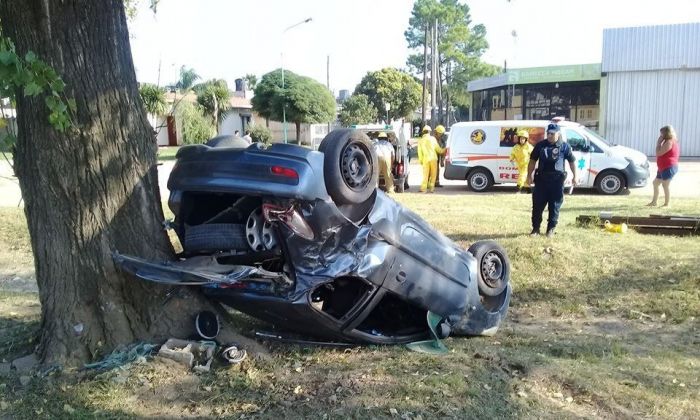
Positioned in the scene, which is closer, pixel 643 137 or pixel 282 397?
pixel 282 397

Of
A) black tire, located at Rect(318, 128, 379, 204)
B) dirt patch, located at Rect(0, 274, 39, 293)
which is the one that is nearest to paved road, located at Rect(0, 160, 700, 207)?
dirt patch, located at Rect(0, 274, 39, 293)

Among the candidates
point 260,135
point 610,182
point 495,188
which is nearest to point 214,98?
point 260,135

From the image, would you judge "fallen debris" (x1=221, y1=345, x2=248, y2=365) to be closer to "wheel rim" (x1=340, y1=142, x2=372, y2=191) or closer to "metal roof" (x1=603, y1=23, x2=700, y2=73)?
"wheel rim" (x1=340, y1=142, x2=372, y2=191)

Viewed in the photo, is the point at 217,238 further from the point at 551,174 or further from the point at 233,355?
the point at 551,174

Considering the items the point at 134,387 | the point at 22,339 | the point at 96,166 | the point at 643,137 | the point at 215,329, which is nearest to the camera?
the point at 134,387

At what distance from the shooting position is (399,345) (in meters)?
4.20

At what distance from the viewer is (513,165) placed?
663 inches

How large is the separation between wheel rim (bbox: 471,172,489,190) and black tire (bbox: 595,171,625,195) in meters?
2.89

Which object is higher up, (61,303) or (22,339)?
(61,303)

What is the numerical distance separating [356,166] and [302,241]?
603mm

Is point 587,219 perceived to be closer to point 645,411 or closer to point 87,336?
point 645,411

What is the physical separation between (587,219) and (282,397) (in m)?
7.78

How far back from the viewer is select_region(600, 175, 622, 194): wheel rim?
15.8m

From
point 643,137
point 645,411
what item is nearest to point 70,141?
point 645,411
